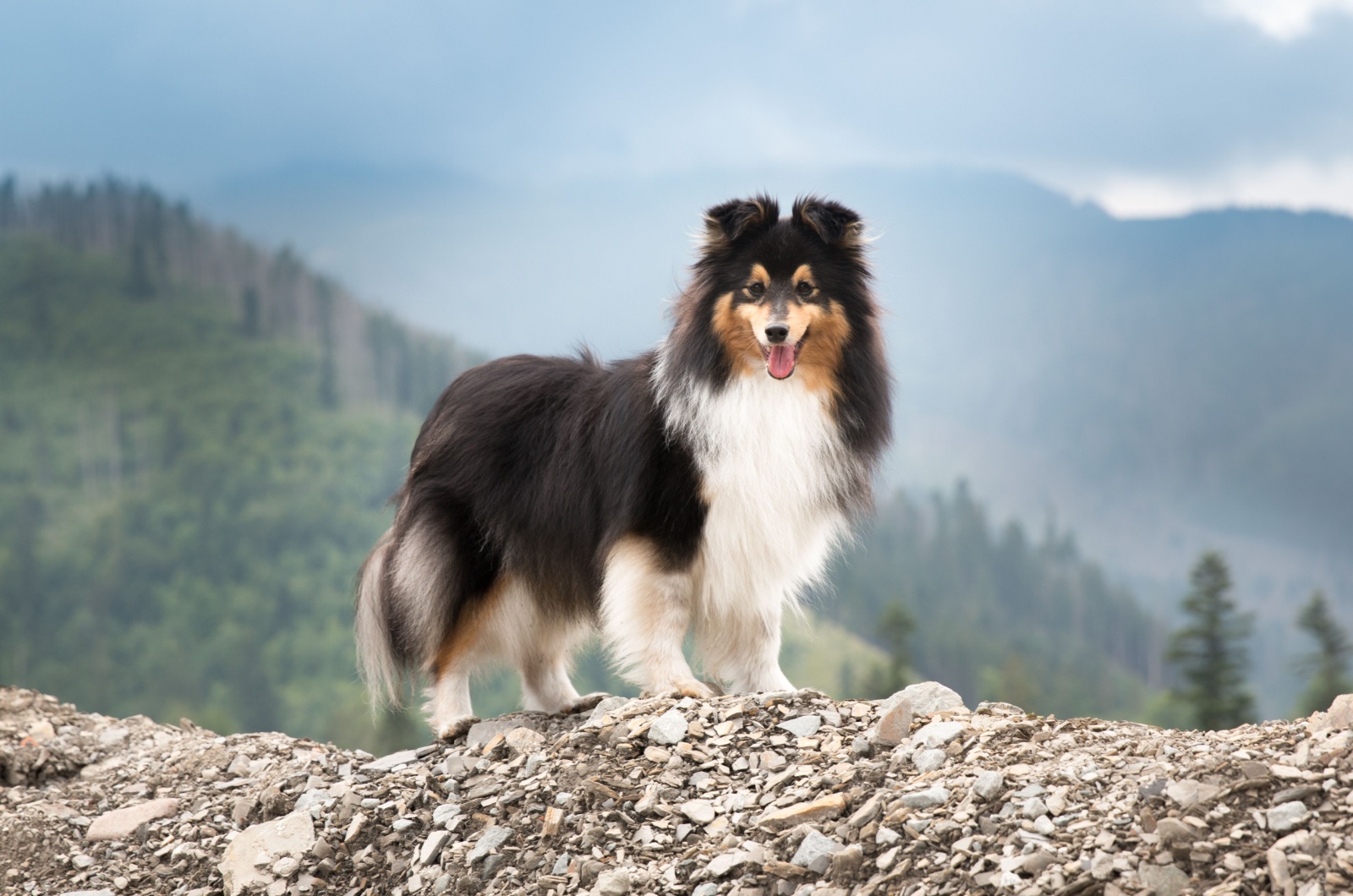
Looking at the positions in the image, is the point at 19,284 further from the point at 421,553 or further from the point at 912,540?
the point at 421,553

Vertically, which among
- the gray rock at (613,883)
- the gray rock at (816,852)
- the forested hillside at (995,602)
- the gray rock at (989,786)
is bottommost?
the forested hillside at (995,602)

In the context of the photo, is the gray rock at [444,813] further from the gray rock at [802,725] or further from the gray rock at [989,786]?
the gray rock at [989,786]

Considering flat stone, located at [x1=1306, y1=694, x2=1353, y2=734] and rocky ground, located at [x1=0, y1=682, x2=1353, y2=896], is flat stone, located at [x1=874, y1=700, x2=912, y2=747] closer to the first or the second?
rocky ground, located at [x1=0, y1=682, x2=1353, y2=896]

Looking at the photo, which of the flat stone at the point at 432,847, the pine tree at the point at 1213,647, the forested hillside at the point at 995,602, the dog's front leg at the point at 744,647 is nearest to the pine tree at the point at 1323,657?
the pine tree at the point at 1213,647

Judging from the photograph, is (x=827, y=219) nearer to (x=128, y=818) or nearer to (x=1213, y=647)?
(x=128, y=818)

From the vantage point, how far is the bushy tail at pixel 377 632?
739cm

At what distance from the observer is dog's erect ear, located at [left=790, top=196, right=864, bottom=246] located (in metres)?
6.61

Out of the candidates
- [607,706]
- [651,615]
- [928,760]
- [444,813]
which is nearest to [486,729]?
[607,706]

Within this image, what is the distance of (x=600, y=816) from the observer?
17.6 feet

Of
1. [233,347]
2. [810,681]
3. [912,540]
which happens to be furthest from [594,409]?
[233,347]

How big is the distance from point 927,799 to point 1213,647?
3050 cm

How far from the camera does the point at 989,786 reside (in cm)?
472

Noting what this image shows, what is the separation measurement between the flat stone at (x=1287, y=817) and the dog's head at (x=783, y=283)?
10.3ft

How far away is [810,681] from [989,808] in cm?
Answer: 8869
